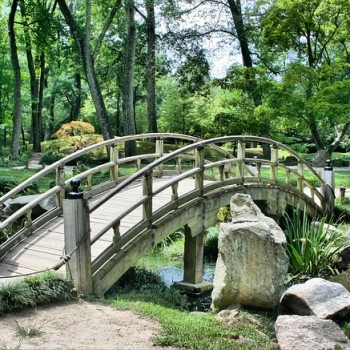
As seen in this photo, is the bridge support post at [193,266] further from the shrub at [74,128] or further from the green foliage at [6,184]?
the shrub at [74,128]

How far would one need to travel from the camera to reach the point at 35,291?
5.47m

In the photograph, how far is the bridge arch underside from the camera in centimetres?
700

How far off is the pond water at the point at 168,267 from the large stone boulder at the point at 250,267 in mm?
2668

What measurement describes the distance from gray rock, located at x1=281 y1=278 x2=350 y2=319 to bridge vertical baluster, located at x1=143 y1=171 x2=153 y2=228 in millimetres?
2449

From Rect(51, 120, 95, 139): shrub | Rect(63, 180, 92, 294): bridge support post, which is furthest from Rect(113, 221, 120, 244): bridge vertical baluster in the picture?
Rect(51, 120, 95, 139): shrub

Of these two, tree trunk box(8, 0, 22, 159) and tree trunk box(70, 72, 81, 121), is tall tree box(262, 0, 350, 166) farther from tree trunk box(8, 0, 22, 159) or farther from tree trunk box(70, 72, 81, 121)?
tree trunk box(70, 72, 81, 121)

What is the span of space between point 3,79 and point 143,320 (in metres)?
28.7

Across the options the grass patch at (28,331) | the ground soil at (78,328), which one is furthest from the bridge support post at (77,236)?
the grass patch at (28,331)

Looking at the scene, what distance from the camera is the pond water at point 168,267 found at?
10197 millimetres

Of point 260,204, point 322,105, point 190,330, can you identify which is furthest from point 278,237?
point 322,105

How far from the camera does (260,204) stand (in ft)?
39.4

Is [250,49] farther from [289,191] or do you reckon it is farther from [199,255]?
[199,255]

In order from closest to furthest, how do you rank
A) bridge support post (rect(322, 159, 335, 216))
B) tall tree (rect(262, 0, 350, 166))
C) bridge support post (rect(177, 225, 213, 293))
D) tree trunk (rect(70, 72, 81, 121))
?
bridge support post (rect(177, 225, 213, 293)) < bridge support post (rect(322, 159, 335, 216)) < tall tree (rect(262, 0, 350, 166)) < tree trunk (rect(70, 72, 81, 121))

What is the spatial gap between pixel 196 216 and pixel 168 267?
7.79 feet
